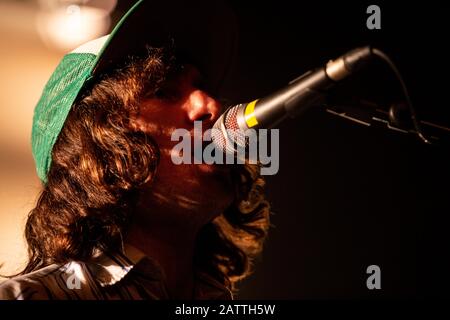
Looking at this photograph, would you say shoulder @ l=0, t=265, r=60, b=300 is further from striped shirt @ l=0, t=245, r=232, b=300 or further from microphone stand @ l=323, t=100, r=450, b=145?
microphone stand @ l=323, t=100, r=450, b=145

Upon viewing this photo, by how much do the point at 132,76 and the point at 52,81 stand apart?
24 cm

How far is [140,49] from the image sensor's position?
1.34 m

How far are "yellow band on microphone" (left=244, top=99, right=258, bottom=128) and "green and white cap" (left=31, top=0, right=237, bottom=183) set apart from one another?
511 millimetres

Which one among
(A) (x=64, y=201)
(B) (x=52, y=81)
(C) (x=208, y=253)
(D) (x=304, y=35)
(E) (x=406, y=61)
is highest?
(D) (x=304, y=35)

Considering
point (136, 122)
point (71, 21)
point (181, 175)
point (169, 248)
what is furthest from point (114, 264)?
point (71, 21)

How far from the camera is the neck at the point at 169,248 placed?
122 centimetres

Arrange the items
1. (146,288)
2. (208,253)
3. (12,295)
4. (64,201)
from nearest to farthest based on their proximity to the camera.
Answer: (12,295), (146,288), (64,201), (208,253)

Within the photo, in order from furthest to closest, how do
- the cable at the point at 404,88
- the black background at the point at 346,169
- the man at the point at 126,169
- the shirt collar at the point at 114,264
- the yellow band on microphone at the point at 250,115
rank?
the black background at the point at 346,169
the man at the point at 126,169
the shirt collar at the point at 114,264
the yellow band on microphone at the point at 250,115
the cable at the point at 404,88

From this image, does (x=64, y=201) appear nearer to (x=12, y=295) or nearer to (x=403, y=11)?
(x=12, y=295)

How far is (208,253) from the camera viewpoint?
161 cm

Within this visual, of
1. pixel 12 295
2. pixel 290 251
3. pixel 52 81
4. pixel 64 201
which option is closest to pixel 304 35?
pixel 290 251

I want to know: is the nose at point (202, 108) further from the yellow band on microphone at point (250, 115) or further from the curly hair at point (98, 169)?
the yellow band on microphone at point (250, 115)

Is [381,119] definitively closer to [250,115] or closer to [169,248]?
[250,115]

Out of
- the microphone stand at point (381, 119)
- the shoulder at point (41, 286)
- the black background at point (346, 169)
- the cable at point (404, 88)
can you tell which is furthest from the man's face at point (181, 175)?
the black background at point (346, 169)
